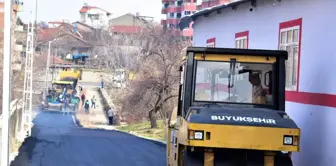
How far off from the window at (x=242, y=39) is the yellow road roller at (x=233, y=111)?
7.72 metres

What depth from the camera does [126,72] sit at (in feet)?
224

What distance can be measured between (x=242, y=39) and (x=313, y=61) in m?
6.59

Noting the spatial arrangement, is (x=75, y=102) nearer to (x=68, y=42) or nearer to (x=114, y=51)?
(x=114, y=51)

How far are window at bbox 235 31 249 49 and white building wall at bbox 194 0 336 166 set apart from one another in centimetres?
158

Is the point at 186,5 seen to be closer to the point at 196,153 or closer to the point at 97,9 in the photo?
the point at 97,9

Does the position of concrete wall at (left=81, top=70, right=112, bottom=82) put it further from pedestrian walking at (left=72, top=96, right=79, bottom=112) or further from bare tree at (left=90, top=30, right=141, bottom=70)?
pedestrian walking at (left=72, top=96, right=79, bottom=112)

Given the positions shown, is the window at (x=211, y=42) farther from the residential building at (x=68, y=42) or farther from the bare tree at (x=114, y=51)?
the residential building at (x=68, y=42)

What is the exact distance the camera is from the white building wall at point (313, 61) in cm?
1364

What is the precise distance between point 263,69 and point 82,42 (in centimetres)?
9139

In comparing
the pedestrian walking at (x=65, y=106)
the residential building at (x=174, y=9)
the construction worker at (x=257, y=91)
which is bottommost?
the pedestrian walking at (x=65, y=106)

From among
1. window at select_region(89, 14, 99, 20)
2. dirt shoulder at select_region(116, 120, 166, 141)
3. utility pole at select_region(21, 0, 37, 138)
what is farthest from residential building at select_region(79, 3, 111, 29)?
utility pole at select_region(21, 0, 37, 138)

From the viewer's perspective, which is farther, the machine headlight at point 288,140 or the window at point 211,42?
the window at point 211,42

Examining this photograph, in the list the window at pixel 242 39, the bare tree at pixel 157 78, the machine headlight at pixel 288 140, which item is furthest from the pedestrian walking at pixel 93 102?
the machine headlight at pixel 288 140

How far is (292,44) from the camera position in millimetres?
16562
